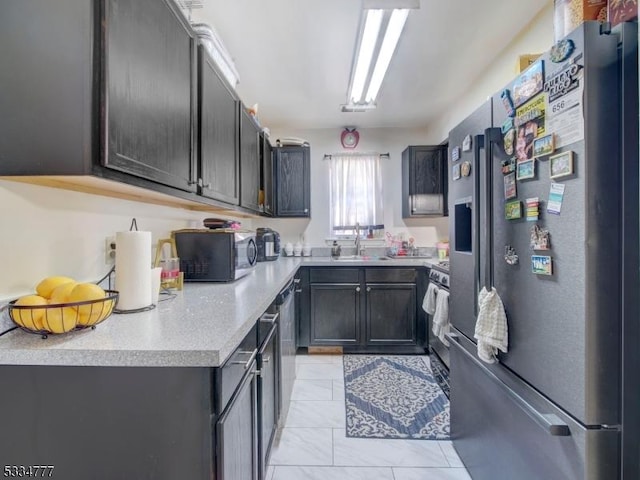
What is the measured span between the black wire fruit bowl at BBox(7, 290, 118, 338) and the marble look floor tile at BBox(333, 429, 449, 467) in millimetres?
1441

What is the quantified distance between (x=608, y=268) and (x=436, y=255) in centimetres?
286

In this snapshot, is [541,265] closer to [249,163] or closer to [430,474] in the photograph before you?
[430,474]

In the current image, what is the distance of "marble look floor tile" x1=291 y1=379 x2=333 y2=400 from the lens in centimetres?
226

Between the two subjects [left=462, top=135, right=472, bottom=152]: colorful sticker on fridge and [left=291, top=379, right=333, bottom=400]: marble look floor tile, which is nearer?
[left=462, top=135, right=472, bottom=152]: colorful sticker on fridge

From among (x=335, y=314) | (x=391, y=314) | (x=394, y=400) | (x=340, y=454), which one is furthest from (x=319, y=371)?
(x=340, y=454)

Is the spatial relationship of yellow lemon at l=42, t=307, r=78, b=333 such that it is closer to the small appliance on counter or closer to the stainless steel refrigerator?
the stainless steel refrigerator

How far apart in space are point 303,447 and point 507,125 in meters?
1.88

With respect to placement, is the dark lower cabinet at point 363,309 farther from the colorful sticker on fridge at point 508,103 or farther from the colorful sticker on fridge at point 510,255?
the colorful sticker on fridge at point 508,103

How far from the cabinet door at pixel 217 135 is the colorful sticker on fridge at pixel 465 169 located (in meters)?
1.29

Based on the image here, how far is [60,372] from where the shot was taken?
30.1 inches

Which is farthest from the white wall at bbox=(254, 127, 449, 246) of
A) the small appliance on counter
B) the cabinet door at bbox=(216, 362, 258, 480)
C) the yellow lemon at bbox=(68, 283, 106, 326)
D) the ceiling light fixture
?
the yellow lemon at bbox=(68, 283, 106, 326)

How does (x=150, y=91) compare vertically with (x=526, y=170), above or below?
above

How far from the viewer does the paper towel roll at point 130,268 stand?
3.59ft

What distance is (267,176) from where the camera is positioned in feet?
10.3
